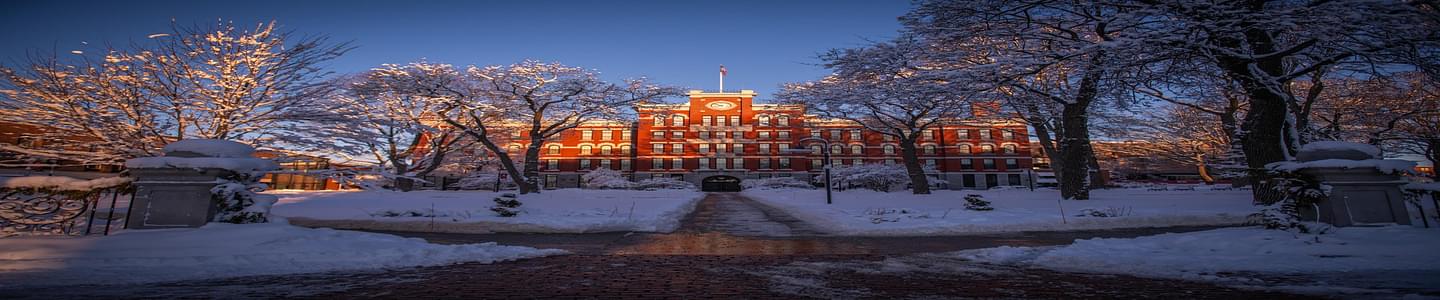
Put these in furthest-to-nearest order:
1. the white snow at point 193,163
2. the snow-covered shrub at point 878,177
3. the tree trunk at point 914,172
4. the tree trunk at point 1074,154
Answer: the snow-covered shrub at point 878,177 < the tree trunk at point 914,172 < the tree trunk at point 1074,154 < the white snow at point 193,163

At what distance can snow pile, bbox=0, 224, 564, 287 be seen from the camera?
12.5 feet

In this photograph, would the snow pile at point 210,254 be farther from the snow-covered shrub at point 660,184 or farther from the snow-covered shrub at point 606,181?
the snow-covered shrub at point 660,184

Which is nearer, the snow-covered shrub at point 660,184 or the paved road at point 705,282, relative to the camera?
the paved road at point 705,282

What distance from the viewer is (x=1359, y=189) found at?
617 centimetres

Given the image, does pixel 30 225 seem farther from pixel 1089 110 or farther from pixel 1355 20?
pixel 1089 110

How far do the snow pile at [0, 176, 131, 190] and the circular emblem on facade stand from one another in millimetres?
55513

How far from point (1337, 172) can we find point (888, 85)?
11267 millimetres

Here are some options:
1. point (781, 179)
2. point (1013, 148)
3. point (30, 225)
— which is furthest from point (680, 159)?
point (30, 225)

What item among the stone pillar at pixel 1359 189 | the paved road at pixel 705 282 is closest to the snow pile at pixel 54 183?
the paved road at pixel 705 282

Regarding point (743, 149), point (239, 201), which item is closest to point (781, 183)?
point (743, 149)

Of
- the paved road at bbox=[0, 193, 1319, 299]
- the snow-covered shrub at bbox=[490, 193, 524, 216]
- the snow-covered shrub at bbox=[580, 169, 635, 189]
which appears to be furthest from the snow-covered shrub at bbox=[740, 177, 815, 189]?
the paved road at bbox=[0, 193, 1319, 299]

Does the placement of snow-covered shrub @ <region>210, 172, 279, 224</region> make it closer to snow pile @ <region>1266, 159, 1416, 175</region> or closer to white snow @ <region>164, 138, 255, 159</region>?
white snow @ <region>164, 138, 255, 159</region>

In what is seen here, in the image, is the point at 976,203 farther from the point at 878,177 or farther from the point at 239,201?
the point at 878,177

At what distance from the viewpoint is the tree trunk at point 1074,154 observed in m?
16.1
